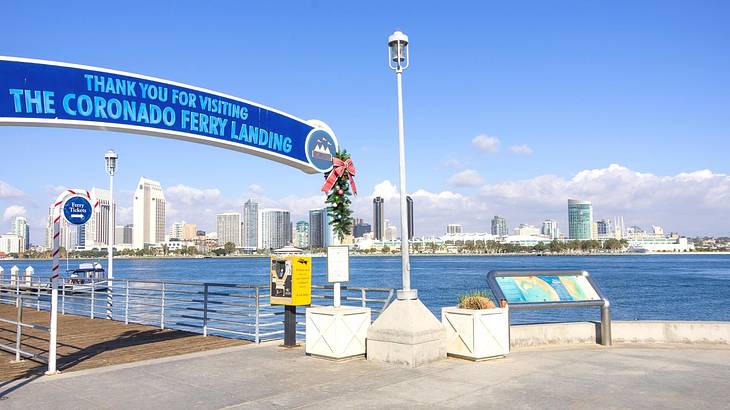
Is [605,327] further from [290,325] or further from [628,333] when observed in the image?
[290,325]

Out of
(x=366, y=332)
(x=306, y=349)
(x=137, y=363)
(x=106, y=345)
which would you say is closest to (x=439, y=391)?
(x=366, y=332)

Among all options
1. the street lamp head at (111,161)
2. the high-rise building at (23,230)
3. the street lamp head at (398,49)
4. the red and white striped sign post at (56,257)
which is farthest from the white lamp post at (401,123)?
the high-rise building at (23,230)

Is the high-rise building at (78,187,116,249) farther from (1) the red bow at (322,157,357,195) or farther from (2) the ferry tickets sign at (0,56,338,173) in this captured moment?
(1) the red bow at (322,157,357,195)

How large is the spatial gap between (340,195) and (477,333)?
4.07 m

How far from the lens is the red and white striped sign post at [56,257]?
902 cm

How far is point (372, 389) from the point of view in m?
7.54

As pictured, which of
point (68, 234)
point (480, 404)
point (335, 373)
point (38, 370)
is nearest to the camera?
point (480, 404)

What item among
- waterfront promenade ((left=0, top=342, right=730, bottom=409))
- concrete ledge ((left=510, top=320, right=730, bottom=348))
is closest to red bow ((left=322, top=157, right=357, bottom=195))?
waterfront promenade ((left=0, top=342, right=730, bottom=409))

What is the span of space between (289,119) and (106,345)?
6.35m

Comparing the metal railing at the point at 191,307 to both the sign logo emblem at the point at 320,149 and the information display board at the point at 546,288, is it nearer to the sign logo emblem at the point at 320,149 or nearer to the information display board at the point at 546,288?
the information display board at the point at 546,288

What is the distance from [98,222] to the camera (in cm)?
3139

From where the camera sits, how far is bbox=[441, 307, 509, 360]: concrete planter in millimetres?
9398

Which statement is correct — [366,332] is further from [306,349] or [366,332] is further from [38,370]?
[38,370]

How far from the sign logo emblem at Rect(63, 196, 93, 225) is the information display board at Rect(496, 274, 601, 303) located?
7890mm
